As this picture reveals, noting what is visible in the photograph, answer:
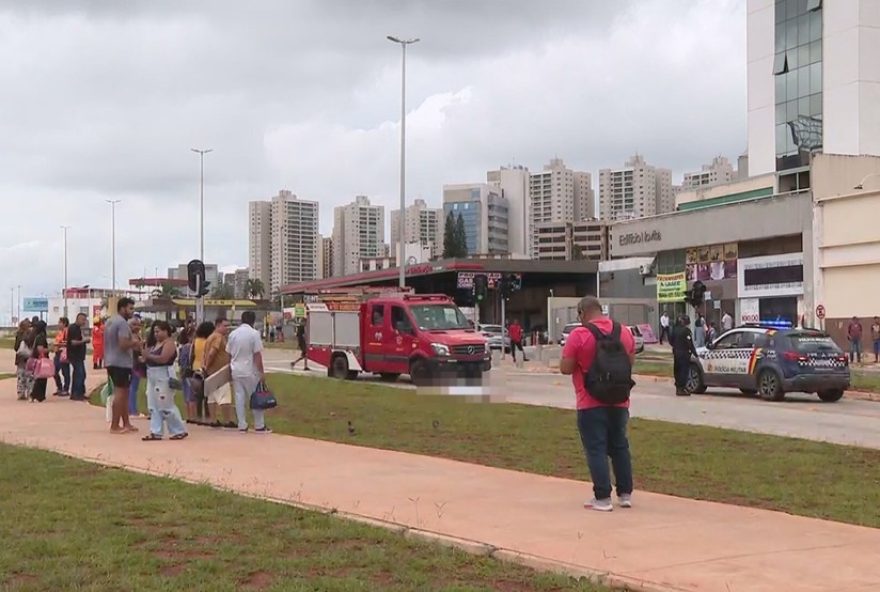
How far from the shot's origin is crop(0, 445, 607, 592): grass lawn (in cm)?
602

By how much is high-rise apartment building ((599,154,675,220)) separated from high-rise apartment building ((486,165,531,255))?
12.9 m

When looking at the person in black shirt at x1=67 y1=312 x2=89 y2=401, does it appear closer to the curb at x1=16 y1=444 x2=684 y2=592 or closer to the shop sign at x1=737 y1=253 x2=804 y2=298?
the curb at x1=16 y1=444 x2=684 y2=592

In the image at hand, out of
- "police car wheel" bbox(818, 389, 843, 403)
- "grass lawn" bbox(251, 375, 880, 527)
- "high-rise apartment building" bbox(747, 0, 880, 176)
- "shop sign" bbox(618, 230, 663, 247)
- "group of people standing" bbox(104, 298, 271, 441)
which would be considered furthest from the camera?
"high-rise apartment building" bbox(747, 0, 880, 176)

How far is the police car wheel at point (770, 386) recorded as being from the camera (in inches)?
878

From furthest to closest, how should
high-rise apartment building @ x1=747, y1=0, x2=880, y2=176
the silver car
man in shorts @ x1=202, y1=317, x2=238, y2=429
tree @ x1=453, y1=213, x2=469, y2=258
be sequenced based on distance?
1. tree @ x1=453, y1=213, x2=469, y2=258
2. high-rise apartment building @ x1=747, y1=0, x2=880, y2=176
3. the silver car
4. man in shorts @ x1=202, y1=317, x2=238, y2=429

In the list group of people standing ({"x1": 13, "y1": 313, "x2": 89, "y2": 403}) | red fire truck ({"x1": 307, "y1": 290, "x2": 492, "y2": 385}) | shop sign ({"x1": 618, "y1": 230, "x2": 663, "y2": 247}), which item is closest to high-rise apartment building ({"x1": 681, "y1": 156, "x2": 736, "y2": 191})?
shop sign ({"x1": 618, "y1": 230, "x2": 663, "y2": 247})

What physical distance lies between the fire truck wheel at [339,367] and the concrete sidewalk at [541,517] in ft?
48.1

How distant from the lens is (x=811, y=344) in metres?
22.2

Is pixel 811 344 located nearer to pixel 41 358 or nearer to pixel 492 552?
pixel 41 358

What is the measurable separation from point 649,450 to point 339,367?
53.3 ft

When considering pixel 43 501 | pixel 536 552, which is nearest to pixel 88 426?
pixel 43 501

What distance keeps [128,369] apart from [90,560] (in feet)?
25.8

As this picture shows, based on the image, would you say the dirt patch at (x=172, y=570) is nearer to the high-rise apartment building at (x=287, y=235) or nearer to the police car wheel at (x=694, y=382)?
the police car wheel at (x=694, y=382)

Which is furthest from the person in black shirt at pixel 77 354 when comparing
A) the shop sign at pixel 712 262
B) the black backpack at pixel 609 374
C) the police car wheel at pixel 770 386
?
the shop sign at pixel 712 262
